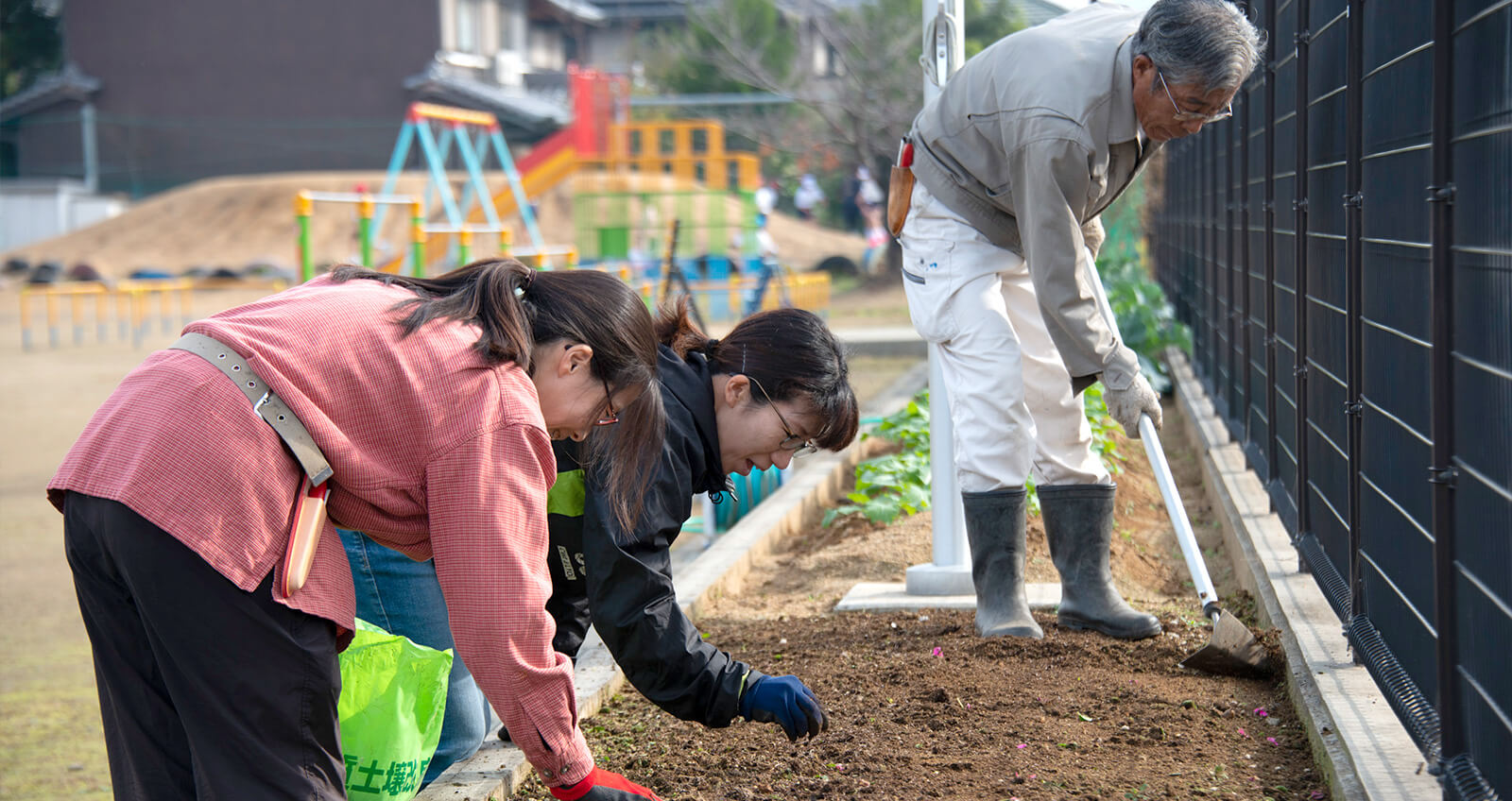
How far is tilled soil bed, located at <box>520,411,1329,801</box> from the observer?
8.29 ft

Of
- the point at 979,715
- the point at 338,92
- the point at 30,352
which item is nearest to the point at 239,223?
the point at 338,92

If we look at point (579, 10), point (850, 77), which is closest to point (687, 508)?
point (850, 77)

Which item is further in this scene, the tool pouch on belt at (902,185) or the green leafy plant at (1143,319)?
the green leafy plant at (1143,319)

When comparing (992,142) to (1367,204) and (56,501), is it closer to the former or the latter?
(1367,204)

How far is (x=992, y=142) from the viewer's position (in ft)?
10.6

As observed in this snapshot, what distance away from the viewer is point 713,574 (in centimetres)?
421

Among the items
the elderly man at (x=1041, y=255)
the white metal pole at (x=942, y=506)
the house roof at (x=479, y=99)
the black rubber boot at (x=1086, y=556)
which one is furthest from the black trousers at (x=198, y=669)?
the house roof at (x=479, y=99)

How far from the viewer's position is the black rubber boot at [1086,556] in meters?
3.36

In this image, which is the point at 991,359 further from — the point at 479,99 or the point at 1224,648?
the point at 479,99

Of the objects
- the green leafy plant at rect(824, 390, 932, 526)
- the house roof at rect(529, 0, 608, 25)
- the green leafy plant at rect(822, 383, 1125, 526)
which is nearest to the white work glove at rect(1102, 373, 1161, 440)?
the green leafy plant at rect(822, 383, 1125, 526)

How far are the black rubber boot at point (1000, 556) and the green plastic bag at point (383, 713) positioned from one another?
161cm

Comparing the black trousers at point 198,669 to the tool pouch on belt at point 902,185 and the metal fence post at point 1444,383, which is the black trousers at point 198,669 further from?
the tool pouch on belt at point 902,185

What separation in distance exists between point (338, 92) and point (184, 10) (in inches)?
198

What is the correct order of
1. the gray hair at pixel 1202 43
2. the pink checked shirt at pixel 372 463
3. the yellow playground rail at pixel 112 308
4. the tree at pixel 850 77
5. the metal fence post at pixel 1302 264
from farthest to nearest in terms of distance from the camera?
the tree at pixel 850 77 < the yellow playground rail at pixel 112 308 < the metal fence post at pixel 1302 264 < the gray hair at pixel 1202 43 < the pink checked shirt at pixel 372 463
